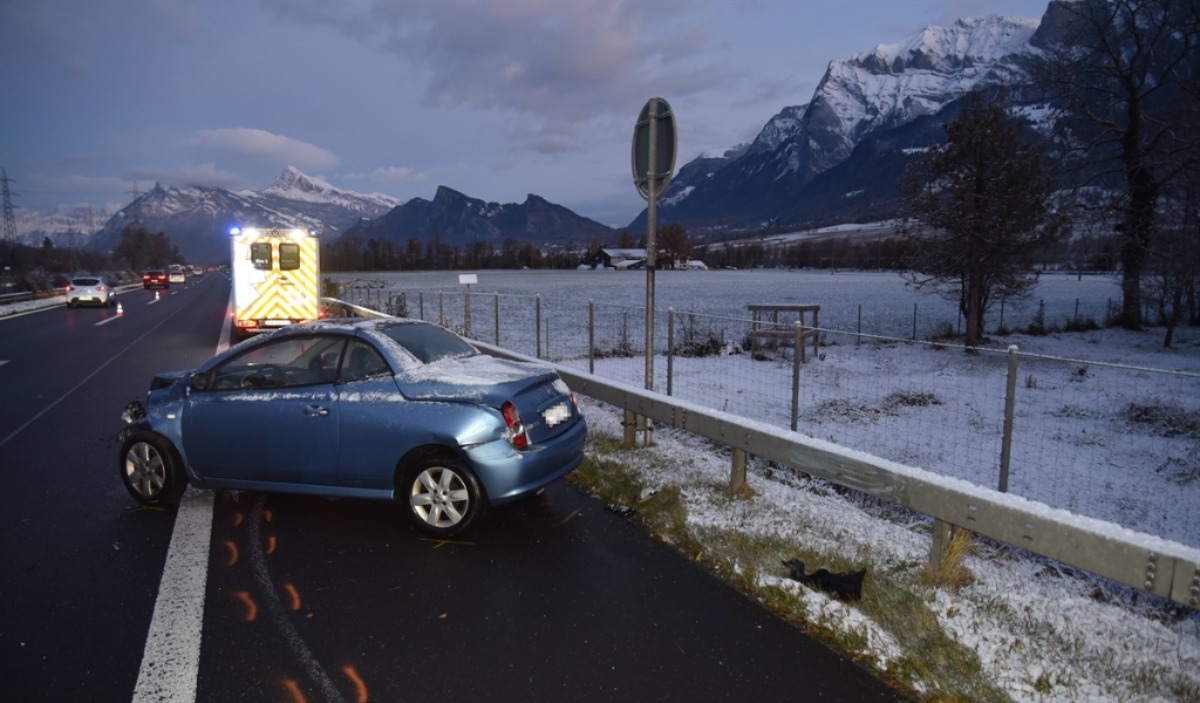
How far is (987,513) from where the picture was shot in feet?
13.6

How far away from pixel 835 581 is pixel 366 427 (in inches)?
132

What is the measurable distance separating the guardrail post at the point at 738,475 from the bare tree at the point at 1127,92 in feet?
83.0

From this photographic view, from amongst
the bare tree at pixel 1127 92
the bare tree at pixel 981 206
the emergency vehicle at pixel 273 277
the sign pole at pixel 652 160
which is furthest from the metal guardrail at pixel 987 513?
the bare tree at pixel 1127 92

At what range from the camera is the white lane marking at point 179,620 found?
3.38m

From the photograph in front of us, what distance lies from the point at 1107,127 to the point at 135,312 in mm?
39002

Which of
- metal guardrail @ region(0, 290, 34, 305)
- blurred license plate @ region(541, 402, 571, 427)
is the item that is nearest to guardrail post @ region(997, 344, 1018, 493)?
blurred license plate @ region(541, 402, 571, 427)

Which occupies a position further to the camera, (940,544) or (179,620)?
(940,544)

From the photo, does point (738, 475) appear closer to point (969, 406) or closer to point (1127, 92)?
point (969, 406)

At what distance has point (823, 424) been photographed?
10680mm

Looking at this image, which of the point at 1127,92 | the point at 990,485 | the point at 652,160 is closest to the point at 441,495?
the point at 652,160

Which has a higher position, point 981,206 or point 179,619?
point 981,206

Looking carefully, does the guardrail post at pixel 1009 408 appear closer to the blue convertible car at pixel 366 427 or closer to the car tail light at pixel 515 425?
the blue convertible car at pixel 366 427

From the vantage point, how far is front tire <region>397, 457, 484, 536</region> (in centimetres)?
516

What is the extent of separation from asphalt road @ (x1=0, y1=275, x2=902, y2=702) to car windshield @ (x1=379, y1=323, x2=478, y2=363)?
1334 millimetres
